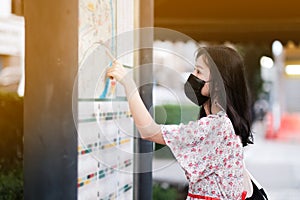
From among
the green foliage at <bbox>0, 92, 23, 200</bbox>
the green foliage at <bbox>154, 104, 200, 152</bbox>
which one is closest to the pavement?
the green foliage at <bbox>154, 104, 200, 152</bbox>

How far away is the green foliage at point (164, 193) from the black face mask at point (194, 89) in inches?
136

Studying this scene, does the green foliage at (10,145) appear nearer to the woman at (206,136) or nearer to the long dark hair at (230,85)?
the woman at (206,136)

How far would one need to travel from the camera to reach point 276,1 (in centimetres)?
522

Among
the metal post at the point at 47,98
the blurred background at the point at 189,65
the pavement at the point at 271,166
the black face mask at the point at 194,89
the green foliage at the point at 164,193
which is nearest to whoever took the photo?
the metal post at the point at 47,98

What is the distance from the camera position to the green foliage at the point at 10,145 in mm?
2131

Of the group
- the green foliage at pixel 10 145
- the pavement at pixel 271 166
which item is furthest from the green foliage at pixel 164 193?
the green foliage at pixel 10 145

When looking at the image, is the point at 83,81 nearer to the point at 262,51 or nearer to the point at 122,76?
the point at 122,76

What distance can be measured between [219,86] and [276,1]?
3.64 meters

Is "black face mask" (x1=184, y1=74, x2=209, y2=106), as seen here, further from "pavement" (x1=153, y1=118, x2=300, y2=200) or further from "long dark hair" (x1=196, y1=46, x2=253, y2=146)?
"pavement" (x1=153, y1=118, x2=300, y2=200)

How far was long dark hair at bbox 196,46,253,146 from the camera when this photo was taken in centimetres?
184

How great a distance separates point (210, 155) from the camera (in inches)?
69.6

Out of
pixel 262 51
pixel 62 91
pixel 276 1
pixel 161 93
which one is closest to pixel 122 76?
pixel 62 91

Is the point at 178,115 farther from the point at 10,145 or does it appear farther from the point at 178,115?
the point at 10,145

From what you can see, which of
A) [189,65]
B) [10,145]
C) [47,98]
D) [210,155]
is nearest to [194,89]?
[189,65]
